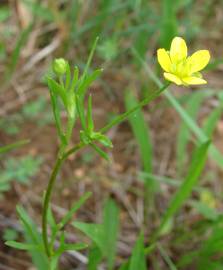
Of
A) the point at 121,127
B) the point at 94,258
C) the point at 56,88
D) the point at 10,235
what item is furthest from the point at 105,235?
the point at 121,127

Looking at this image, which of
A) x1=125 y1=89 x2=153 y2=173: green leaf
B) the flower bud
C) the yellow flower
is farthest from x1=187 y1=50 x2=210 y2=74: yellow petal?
x1=125 y1=89 x2=153 y2=173: green leaf

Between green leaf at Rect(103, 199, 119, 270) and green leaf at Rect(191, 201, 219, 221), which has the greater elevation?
green leaf at Rect(103, 199, 119, 270)

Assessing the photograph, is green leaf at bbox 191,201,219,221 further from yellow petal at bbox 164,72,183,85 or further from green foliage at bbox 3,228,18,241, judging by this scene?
yellow petal at bbox 164,72,183,85

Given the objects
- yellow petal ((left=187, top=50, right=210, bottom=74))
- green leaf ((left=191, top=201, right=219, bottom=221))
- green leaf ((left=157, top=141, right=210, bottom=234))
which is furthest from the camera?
green leaf ((left=191, top=201, right=219, bottom=221))

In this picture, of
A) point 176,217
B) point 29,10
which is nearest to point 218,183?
point 176,217

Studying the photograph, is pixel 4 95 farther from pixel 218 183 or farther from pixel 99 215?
pixel 218 183

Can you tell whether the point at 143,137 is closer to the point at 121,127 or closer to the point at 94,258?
the point at 121,127

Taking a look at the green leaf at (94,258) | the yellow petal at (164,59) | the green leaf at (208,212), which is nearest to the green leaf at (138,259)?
the green leaf at (94,258)
